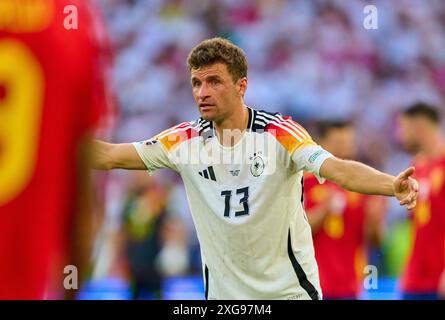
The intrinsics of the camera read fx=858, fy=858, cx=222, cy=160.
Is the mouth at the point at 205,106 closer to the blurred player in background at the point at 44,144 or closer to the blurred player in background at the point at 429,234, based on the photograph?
the blurred player in background at the point at 44,144

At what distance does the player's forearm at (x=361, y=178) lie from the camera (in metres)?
4.15

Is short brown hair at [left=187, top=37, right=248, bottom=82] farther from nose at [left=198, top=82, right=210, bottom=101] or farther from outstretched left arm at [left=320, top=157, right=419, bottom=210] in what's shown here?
outstretched left arm at [left=320, top=157, right=419, bottom=210]

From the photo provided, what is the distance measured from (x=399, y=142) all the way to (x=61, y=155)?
30.7ft

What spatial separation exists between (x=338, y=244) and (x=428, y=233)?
0.80 m

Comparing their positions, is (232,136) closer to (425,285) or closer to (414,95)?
(425,285)

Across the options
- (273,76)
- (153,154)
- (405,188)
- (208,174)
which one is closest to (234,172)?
(208,174)

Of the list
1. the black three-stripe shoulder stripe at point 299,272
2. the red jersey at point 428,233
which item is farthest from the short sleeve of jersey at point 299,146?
the red jersey at point 428,233

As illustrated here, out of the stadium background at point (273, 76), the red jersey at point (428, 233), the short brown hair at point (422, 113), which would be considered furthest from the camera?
the stadium background at point (273, 76)

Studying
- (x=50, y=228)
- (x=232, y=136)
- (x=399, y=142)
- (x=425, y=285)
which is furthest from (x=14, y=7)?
(x=399, y=142)

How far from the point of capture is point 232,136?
15.3 ft

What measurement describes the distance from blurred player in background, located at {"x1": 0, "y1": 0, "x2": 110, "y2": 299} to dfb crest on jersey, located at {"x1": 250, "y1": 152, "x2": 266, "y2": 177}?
9.67ft

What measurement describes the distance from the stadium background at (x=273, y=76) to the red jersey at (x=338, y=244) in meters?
2.12

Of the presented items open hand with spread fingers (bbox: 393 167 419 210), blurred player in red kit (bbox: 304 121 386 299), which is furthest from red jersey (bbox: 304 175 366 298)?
open hand with spread fingers (bbox: 393 167 419 210)

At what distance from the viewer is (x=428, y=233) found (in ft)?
24.2
